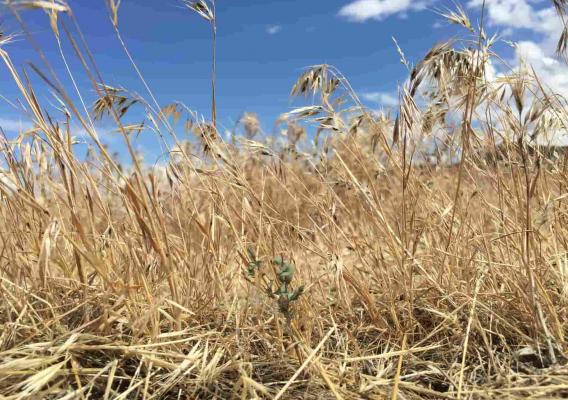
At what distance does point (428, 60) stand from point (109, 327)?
4.67 feet

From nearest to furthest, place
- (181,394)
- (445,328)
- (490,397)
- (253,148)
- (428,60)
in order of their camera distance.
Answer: (490,397)
(181,394)
(445,328)
(428,60)
(253,148)

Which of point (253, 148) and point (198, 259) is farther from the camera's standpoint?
point (253, 148)

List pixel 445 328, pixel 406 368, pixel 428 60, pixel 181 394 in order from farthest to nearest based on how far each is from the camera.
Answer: pixel 428 60 < pixel 445 328 < pixel 406 368 < pixel 181 394

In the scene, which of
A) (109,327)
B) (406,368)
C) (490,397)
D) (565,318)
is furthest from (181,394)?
(565,318)

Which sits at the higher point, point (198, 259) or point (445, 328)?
point (198, 259)

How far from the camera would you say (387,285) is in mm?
1642

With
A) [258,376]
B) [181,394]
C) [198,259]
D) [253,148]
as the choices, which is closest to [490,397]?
[258,376]

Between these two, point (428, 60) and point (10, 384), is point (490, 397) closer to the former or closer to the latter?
point (428, 60)

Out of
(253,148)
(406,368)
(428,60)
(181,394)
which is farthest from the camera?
(253,148)

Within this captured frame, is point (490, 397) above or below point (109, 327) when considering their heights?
below

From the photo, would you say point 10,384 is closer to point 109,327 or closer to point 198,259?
point 109,327

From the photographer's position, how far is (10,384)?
49.6 inches

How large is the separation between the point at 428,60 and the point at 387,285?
83cm

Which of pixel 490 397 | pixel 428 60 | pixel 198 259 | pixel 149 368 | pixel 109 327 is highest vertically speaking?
pixel 428 60
